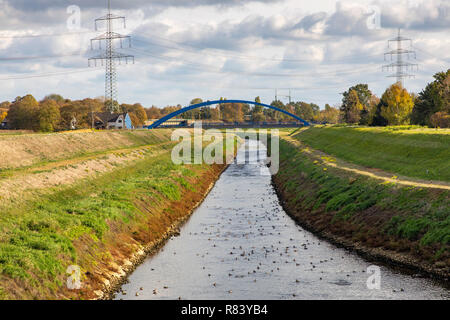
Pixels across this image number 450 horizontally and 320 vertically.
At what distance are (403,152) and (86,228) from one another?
37194mm

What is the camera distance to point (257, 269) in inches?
1268

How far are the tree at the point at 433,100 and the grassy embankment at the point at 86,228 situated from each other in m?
49.3

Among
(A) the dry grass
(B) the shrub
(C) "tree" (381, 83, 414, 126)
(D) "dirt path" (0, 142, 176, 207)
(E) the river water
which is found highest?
(C) "tree" (381, 83, 414, 126)

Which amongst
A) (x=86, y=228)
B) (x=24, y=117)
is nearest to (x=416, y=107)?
(x=86, y=228)

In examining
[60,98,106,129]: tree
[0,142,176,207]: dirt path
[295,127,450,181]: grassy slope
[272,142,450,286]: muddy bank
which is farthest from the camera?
[60,98,106,129]: tree

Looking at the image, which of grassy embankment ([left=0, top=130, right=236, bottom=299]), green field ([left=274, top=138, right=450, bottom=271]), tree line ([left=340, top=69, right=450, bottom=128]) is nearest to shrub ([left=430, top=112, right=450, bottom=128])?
tree line ([left=340, top=69, right=450, bottom=128])

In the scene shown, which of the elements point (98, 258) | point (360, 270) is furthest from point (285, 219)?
point (98, 258)

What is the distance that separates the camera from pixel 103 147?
91.4 metres

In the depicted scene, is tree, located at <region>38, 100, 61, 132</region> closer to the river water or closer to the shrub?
the shrub

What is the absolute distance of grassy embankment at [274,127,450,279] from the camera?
32.5 meters

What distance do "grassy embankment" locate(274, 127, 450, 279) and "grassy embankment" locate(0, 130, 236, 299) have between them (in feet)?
40.3

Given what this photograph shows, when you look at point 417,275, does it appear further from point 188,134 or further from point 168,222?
point 188,134

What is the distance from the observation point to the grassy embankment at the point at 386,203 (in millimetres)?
32500
